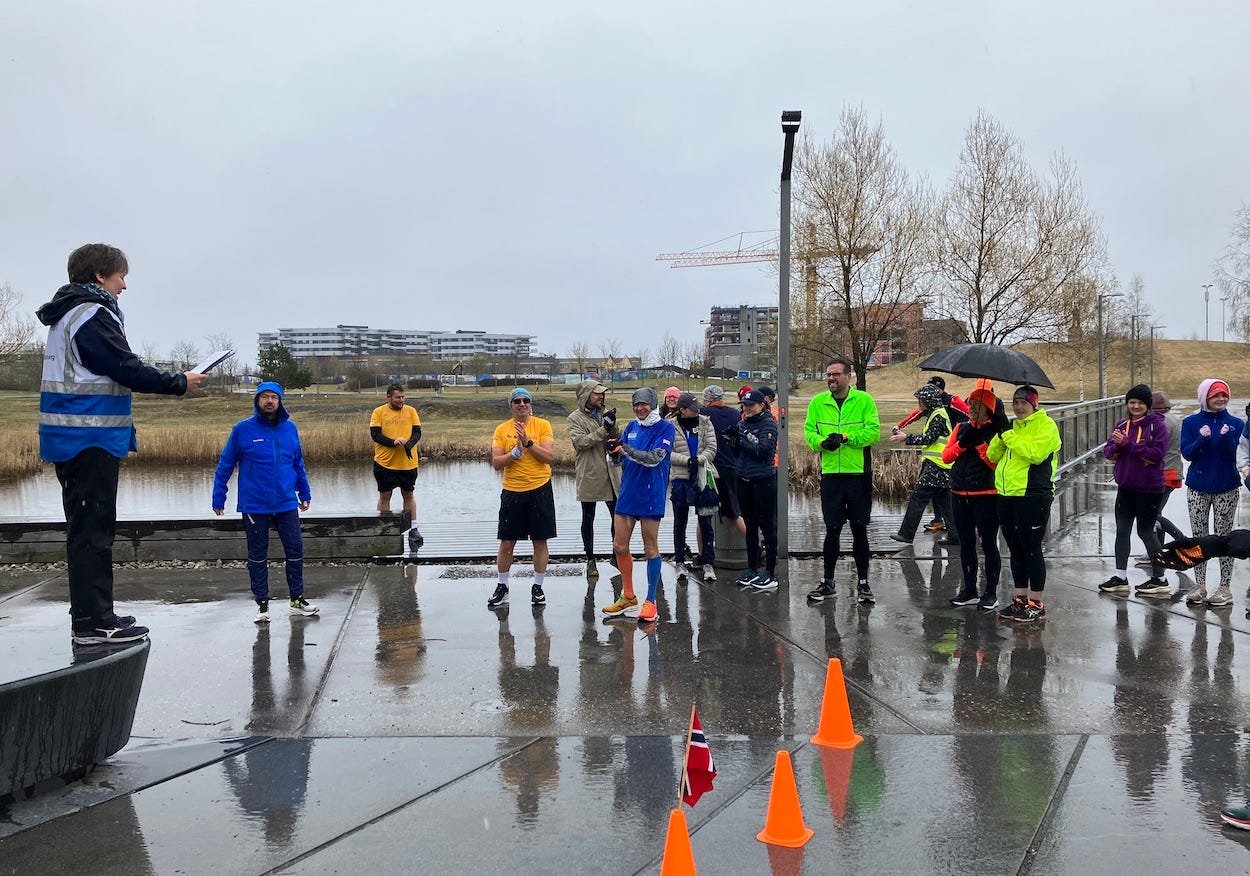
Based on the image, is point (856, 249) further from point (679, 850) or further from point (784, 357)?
point (679, 850)

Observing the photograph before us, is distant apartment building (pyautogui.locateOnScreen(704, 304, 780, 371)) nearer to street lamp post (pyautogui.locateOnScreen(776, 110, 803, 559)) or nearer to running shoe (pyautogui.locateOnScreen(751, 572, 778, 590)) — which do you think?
street lamp post (pyautogui.locateOnScreen(776, 110, 803, 559))

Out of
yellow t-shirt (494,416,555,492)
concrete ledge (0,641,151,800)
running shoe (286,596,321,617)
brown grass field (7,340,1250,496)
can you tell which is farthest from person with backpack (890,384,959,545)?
concrete ledge (0,641,151,800)

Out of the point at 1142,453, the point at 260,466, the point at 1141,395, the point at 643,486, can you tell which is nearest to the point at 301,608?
the point at 260,466

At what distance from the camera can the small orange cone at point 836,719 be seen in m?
4.94

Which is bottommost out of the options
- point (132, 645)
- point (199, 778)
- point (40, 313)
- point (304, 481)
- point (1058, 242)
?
point (199, 778)

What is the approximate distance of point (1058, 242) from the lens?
2597 cm

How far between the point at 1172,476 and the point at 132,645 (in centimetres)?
804

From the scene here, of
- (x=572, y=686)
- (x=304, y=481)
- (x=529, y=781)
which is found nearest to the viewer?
(x=529, y=781)

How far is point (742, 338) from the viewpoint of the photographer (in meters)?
102

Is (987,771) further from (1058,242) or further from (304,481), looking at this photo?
(1058,242)

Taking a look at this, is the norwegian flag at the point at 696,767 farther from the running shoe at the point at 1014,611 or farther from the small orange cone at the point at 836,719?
the running shoe at the point at 1014,611

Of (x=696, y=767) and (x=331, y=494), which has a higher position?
Answer: (x=696, y=767)

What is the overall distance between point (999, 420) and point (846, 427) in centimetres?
118

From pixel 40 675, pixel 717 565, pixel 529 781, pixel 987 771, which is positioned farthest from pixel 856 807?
pixel 717 565
